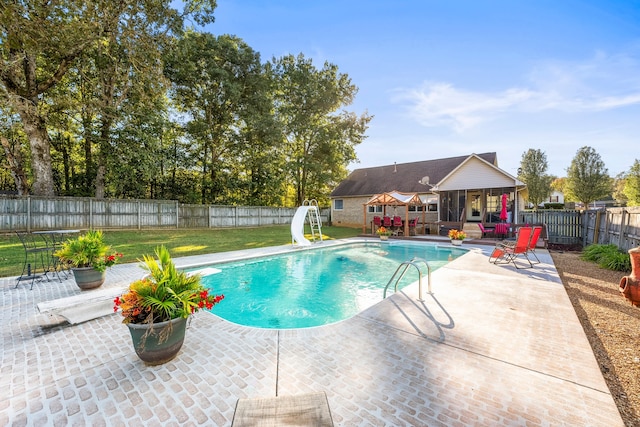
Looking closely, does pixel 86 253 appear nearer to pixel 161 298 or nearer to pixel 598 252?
pixel 161 298

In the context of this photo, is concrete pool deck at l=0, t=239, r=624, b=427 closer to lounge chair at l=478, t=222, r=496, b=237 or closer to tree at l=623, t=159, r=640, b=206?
lounge chair at l=478, t=222, r=496, b=237

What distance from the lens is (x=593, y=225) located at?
1065 cm

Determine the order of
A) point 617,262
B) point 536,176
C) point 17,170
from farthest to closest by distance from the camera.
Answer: point 536,176 → point 17,170 → point 617,262

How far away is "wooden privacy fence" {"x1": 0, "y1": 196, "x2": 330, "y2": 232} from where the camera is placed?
12484mm

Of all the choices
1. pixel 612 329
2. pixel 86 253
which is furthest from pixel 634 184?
pixel 86 253

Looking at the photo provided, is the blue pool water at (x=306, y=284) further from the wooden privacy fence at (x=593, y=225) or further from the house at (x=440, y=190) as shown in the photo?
the house at (x=440, y=190)

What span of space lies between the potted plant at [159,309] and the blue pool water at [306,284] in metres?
2.66

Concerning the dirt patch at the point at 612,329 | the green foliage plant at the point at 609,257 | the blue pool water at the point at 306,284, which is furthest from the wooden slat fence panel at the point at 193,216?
the green foliage plant at the point at 609,257

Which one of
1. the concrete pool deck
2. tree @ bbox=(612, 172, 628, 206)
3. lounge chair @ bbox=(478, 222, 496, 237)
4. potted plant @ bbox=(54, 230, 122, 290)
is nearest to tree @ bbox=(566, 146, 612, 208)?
tree @ bbox=(612, 172, 628, 206)

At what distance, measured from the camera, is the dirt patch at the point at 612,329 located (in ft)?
8.09

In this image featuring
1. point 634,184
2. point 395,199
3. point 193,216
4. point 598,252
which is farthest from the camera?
point 634,184

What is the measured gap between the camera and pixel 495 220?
57.7 feet

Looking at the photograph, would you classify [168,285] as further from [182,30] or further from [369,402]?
[182,30]

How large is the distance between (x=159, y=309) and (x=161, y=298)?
11cm
